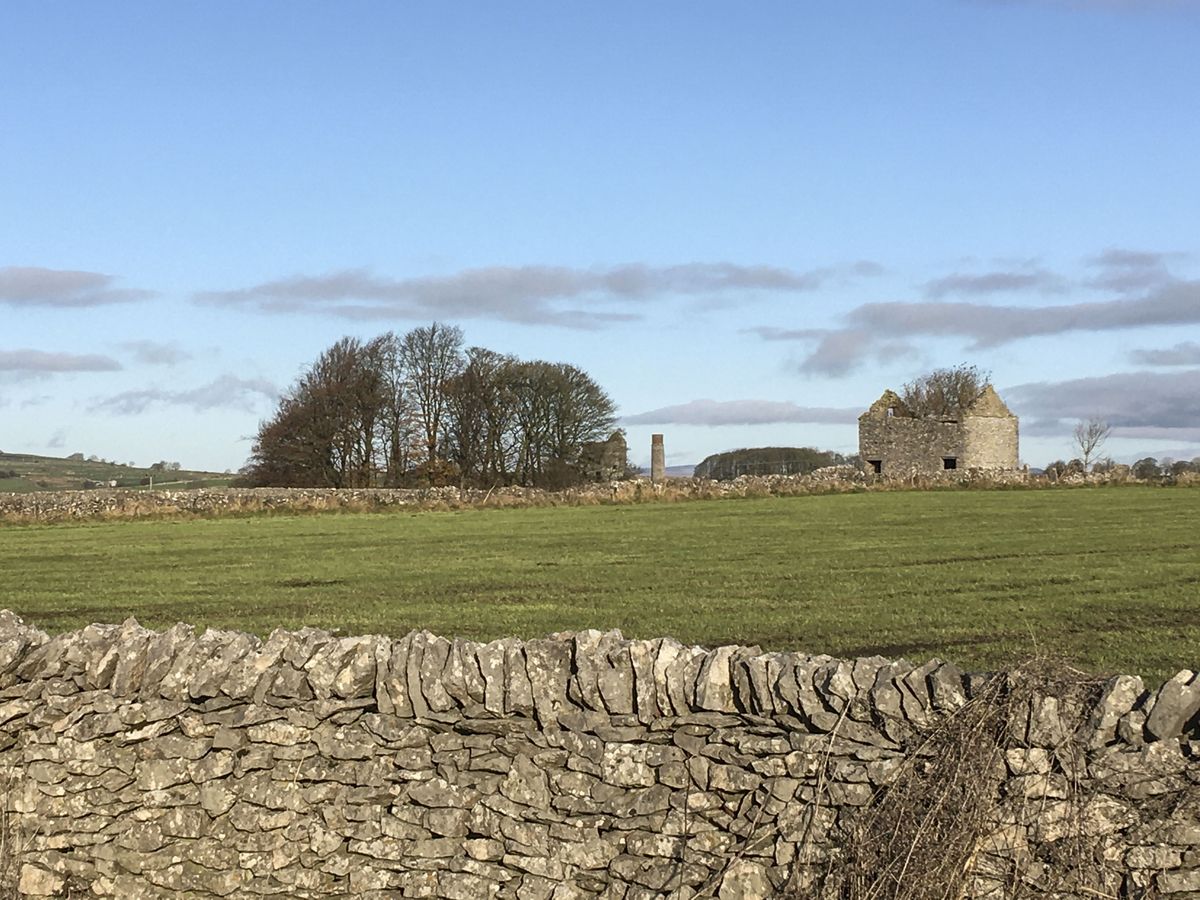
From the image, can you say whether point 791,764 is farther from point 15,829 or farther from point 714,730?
point 15,829

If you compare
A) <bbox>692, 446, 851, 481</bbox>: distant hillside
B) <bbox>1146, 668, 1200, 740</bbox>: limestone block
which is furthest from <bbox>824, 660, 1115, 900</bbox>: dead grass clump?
<bbox>692, 446, 851, 481</bbox>: distant hillside

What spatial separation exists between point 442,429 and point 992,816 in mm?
58256

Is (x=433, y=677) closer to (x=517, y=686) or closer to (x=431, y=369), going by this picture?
(x=517, y=686)

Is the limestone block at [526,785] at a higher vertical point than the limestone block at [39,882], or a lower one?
higher

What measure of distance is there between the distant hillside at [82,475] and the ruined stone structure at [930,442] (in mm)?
33555

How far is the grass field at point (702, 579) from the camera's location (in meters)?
12.4

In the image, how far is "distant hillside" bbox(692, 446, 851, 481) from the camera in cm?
6812

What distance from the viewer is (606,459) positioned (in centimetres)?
5994

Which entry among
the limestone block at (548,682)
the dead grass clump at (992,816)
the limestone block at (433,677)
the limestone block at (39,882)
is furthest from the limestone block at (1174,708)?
the limestone block at (39,882)

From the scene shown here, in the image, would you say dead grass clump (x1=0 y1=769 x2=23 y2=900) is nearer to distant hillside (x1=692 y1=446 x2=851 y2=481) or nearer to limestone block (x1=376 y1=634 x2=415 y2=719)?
limestone block (x1=376 y1=634 x2=415 y2=719)

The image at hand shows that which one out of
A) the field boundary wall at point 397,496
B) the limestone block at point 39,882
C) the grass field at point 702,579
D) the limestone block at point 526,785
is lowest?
the limestone block at point 39,882

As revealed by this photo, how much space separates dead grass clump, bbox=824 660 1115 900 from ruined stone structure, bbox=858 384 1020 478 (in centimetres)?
5337

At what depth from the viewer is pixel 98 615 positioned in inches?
579

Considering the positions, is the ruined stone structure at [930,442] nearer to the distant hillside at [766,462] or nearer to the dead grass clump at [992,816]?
the distant hillside at [766,462]
